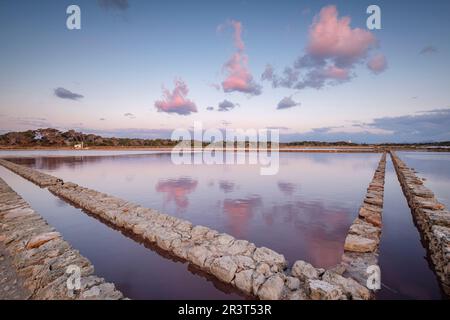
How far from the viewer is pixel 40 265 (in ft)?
13.2

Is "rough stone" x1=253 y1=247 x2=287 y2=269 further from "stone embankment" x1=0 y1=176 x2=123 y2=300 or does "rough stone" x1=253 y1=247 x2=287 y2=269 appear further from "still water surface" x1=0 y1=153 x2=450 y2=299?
"stone embankment" x1=0 y1=176 x2=123 y2=300

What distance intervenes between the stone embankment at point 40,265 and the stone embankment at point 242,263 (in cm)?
149

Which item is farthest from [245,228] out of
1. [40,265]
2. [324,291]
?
[40,265]

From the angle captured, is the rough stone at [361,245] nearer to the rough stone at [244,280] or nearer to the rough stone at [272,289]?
the rough stone at [272,289]

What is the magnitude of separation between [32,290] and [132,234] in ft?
7.84

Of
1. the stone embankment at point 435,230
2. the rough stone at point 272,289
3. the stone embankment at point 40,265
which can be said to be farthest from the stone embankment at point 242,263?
the stone embankment at point 435,230

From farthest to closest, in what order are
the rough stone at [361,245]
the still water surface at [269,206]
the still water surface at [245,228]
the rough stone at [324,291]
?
the still water surface at [269,206] → the rough stone at [361,245] → the still water surface at [245,228] → the rough stone at [324,291]

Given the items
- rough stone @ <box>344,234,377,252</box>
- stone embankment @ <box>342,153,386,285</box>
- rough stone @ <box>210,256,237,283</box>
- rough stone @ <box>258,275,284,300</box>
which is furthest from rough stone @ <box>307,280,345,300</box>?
rough stone @ <box>344,234,377,252</box>

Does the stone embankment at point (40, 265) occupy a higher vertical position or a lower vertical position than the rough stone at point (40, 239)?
lower

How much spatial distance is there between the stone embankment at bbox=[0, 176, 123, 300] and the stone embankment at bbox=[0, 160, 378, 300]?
4.90ft

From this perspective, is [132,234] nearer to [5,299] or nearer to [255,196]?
[5,299]

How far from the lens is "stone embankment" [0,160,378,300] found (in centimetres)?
324

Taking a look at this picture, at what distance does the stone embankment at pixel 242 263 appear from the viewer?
3.24 meters
